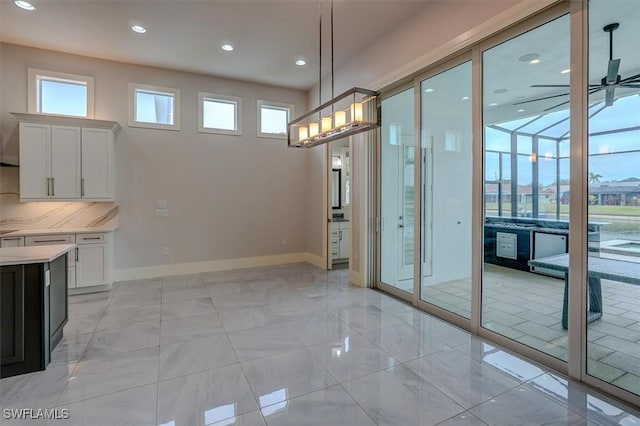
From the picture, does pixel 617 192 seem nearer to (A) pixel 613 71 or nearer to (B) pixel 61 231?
(A) pixel 613 71

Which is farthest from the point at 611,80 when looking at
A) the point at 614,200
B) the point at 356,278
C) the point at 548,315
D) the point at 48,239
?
the point at 48,239

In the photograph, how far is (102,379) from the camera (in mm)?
2441

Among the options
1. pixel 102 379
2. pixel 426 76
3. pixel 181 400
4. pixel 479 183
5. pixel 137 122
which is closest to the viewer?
pixel 181 400

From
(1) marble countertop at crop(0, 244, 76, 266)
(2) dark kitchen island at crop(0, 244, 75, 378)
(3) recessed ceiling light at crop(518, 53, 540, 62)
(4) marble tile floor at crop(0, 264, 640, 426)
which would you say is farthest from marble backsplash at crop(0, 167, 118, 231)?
(3) recessed ceiling light at crop(518, 53, 540, 62)

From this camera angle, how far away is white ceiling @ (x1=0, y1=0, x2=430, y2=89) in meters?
3.72

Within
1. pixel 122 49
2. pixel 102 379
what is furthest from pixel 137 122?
pixel 102 379

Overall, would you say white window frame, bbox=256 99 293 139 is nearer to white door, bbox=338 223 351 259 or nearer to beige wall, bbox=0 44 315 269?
beige wall, bbox=0 44 315 269

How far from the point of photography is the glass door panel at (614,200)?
2271 millimetres

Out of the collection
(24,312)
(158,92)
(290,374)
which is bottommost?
(290,374)

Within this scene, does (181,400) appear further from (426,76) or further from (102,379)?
(426,76)

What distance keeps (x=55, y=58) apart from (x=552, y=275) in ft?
23.2

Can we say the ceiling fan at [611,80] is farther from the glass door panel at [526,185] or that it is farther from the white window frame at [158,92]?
the white window frame at [158,92]

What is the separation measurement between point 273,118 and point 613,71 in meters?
5.37

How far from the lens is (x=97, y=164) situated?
4.80 m
